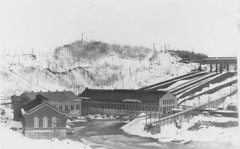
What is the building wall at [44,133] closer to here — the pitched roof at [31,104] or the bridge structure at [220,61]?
the pitched roof at [31,104]

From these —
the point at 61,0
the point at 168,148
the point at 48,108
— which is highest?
the point at 61,0

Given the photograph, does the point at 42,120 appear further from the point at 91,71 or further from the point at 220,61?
the point at 220,61

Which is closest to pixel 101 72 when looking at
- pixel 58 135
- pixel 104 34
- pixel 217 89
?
pixel 104 34

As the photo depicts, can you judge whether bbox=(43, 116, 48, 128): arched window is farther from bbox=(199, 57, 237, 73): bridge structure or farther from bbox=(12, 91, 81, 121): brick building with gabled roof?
bbox=(199, 57, 237, 73): bridge structure

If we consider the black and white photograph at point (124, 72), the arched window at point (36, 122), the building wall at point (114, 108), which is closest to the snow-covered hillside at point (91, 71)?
the black and white photograph at point (124, 72)

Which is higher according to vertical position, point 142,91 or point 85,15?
point 85,15

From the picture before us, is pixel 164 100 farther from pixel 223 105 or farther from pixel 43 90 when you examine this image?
pixel 43 90
